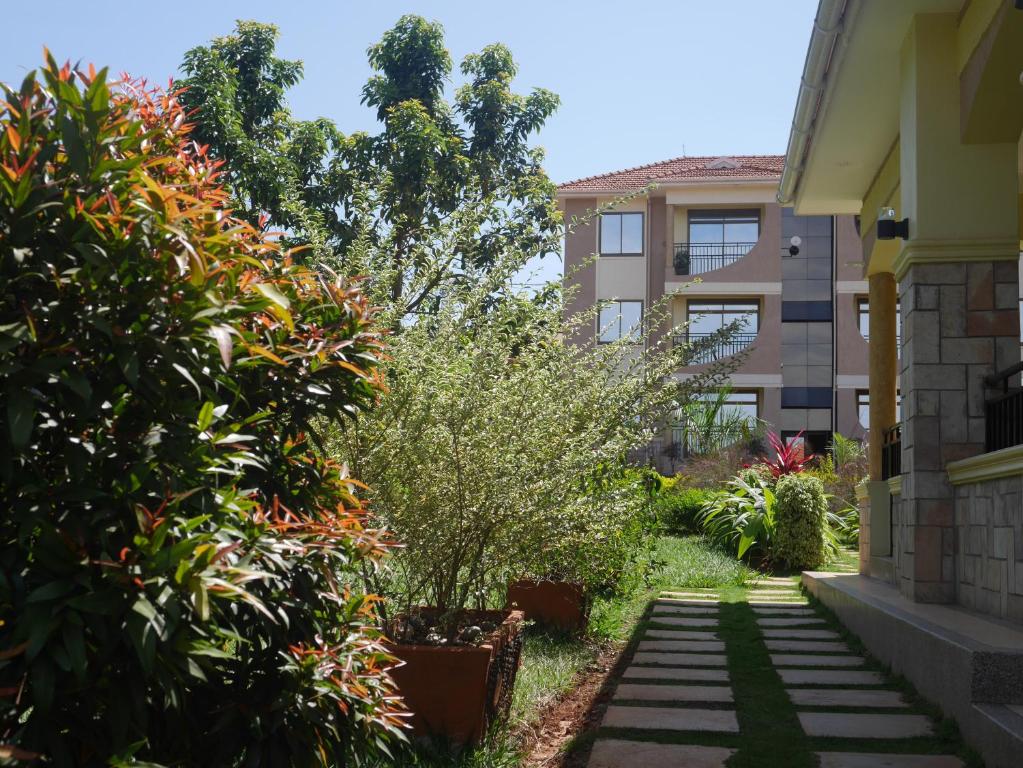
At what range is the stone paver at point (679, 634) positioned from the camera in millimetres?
7387

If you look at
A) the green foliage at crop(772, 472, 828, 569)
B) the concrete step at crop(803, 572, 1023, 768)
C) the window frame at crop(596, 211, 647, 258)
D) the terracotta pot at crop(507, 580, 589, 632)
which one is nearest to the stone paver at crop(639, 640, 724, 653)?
the terracotta pot at crop(507, 580, 589, 632)

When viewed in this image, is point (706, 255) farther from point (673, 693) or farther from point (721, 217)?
point (673, 693)

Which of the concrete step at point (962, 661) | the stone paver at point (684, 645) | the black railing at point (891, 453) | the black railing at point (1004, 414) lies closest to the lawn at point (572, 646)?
the stone paver at point (684, 645)

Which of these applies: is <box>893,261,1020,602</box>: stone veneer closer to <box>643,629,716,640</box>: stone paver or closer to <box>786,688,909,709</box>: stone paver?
<box>786,688,909,709</box>: stone paver

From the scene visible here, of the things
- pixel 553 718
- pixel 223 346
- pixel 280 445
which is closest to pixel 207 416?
pixel 223 346

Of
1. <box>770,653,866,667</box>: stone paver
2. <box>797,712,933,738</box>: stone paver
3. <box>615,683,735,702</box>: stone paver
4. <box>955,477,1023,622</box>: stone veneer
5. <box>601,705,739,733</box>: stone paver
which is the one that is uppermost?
<box>955,477,1023,622</box>: stone veneer

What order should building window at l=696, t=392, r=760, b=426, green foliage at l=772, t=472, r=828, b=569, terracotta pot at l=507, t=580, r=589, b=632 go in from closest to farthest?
1. terracotta pot at l=507, t=580, r=589, b=632
2. green foliage at l=772, t=472, r=828, b=569
3. building window at l=696, t=392, r=760, b=426

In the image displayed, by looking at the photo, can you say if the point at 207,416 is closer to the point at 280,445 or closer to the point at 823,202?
the point at 280,445

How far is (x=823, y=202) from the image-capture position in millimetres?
11781

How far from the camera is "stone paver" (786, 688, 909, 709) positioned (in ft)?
16.9

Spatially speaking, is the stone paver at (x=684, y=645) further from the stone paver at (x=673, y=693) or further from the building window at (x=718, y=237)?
the building window at (x=718, y=237)

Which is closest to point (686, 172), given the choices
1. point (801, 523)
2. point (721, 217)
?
point (721, 217)

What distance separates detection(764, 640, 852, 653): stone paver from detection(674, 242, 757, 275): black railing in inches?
879

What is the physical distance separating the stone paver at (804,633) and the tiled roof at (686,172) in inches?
853
